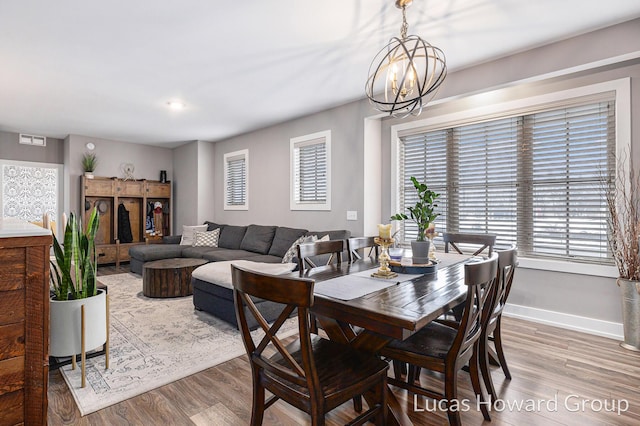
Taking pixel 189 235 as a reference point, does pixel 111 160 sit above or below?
above

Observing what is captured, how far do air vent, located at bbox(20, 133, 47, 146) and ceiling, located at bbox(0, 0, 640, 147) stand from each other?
6.42 feet

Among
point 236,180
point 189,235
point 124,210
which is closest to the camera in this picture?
point 189,235

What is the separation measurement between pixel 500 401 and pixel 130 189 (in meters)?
7.14

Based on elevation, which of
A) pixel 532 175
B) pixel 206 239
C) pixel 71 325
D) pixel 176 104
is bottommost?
Answer: pixel 71 325

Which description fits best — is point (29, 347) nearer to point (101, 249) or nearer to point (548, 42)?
point (548, 42)

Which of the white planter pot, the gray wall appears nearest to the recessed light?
the gray wall

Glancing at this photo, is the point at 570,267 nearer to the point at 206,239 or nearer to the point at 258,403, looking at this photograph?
the point at 258,403

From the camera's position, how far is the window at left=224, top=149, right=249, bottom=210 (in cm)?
627

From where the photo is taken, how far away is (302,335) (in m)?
1.21

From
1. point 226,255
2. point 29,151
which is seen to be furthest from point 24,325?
point 29,151

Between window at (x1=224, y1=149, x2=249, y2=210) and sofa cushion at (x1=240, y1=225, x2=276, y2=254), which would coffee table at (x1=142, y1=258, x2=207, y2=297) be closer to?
sofa cushion at (x1=240, y1=225, x2=276, y2=254)

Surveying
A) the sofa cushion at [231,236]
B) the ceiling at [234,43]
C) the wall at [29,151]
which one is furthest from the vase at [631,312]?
the wall at [29,151]

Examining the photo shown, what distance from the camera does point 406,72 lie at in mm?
2041

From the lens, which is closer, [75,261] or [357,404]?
[357,404]
